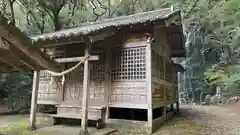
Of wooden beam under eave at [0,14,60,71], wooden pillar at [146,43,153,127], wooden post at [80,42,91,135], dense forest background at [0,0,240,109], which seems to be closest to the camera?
wooden beam under eave at [0,14,60,71]

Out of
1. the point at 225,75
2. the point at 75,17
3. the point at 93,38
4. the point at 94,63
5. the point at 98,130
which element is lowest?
the point at 98,130

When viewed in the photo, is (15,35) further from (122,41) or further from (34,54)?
(122,41)

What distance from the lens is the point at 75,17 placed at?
17.1 m

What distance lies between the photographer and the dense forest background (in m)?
11.2

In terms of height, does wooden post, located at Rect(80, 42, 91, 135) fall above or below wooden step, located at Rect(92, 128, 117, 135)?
above

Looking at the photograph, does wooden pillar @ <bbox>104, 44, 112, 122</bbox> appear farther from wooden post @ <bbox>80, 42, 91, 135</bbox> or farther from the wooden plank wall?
the wooden plank wall

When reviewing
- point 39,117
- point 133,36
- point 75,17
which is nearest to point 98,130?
point 133,36

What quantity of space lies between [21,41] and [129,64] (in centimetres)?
484

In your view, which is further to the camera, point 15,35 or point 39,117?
point 39,117

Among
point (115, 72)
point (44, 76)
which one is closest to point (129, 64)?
point (115, 72)

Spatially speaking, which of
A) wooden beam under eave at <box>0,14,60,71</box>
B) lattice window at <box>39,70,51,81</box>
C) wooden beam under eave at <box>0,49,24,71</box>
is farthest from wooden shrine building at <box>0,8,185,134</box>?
wooden beam under eave at <box>0,14,60,71</box>

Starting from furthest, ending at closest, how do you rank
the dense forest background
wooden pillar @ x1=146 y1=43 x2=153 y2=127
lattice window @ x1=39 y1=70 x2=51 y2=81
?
the dense forest background
lattice window @ x1=39 y1=70 x2=51 y2=81
wooden pillar @ x1=146 y1=43 x2=153 y2=127

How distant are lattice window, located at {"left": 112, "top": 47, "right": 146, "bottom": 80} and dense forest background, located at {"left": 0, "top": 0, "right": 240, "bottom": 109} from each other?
263 cm

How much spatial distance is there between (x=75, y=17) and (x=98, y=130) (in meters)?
12.5
